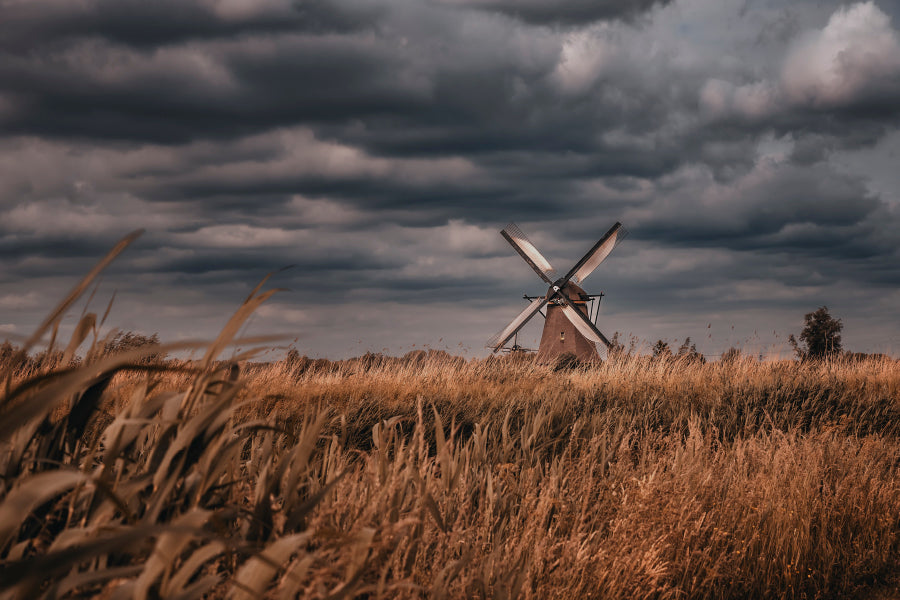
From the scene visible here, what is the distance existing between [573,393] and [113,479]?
9.44 meters

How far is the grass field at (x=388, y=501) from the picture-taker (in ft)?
5.91

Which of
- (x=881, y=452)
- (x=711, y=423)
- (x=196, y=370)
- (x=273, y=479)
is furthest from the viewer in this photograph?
(x=711, y=423)

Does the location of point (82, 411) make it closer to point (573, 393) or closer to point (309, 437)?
point (309, 437)

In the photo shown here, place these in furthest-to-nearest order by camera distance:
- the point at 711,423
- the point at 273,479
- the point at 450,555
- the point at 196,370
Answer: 1. the point at 711,423
2. the point at 450,555
3. the point at 273,479
4. the point at 196,370

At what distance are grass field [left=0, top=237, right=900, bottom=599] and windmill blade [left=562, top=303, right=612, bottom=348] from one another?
23.8 metres

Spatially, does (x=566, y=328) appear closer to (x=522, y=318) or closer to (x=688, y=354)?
(x=522, y=318)

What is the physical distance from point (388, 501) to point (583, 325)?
1319 inches

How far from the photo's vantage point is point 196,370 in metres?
2.09

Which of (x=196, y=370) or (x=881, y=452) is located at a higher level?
(x=196, y=370)

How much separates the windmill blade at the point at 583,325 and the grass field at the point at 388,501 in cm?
2385

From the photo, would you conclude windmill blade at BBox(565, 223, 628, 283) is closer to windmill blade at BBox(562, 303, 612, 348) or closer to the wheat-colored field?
windmill blade at BBox(562, 303, 612, 348)

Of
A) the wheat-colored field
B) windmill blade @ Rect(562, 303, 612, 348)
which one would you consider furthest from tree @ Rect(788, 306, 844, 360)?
the wheat-colored field

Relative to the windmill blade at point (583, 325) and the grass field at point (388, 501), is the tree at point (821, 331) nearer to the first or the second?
the windmill blade at point (583, 325)

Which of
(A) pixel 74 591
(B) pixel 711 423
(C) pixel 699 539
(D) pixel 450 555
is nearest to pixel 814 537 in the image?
(C) pixel 699 539
